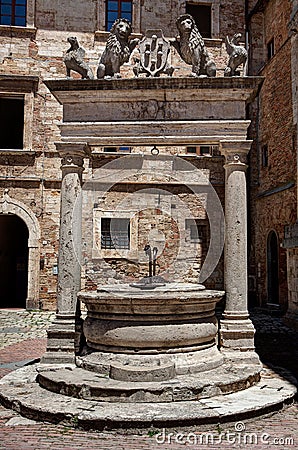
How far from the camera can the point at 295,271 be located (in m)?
12.5

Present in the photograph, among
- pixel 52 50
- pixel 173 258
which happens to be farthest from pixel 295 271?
pixel 52 50

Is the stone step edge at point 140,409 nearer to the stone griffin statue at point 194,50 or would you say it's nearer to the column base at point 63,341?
the column base at point 63,341

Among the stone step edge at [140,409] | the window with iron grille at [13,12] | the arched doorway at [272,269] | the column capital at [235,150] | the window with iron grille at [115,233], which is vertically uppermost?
the window with iron grille at [13,12]

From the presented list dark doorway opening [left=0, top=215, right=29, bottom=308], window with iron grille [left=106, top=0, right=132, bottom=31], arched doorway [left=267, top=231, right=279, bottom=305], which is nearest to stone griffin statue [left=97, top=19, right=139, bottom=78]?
arched doorway [left=267, top=231, right=279, bottom=305]

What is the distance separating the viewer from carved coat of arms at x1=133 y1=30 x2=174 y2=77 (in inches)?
268

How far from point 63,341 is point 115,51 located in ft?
13.3

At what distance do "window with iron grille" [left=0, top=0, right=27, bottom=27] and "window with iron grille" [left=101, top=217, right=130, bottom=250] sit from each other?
7039 mm

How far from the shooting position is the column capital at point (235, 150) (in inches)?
260

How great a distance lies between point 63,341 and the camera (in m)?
6.33

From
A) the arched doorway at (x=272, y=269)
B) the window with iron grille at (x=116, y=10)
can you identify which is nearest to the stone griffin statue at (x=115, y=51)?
the arched doorway at (x=272, y=269)

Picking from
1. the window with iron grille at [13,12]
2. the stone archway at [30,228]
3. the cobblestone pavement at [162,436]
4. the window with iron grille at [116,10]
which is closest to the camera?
the cobblestone pavement at [162,436]

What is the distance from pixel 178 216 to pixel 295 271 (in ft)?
15.1

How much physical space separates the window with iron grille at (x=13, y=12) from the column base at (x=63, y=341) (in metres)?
12.5

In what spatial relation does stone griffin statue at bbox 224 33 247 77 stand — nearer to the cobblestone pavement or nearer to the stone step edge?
the stone step edge
